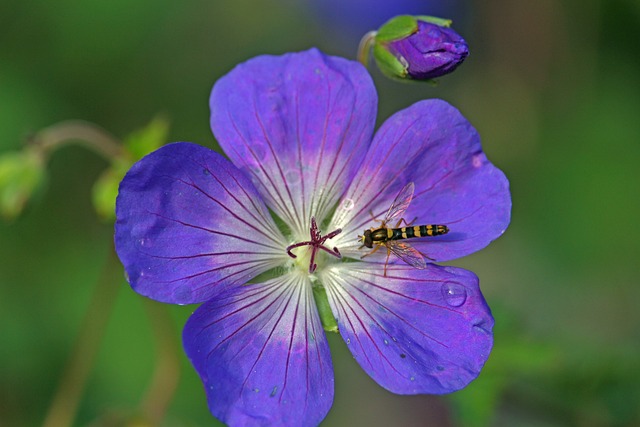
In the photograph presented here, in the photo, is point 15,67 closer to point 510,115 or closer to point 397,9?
point 397,9

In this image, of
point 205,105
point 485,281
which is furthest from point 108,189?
point 485,281

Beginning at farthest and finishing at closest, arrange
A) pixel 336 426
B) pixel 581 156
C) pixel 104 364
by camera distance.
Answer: pixel 581 156
pixel 336 426
pixel 104 364

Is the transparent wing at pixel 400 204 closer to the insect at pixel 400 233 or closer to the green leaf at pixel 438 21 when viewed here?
the insect at pixel 400 233

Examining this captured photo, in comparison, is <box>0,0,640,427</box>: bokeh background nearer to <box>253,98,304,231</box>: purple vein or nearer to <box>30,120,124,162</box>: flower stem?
<box>30,120,124,162</box>: flower stem

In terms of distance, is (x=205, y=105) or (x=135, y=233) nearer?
(x=135, y=233)

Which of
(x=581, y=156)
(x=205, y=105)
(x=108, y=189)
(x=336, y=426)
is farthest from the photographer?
(x=581, y=156)

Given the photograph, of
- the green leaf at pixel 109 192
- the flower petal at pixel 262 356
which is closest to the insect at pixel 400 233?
the flower petal at pixel 262 356

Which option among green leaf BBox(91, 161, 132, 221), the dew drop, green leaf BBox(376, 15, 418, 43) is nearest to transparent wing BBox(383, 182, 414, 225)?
Answer: the dew drop
